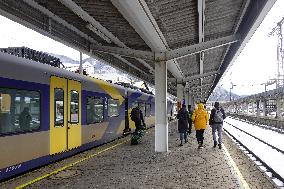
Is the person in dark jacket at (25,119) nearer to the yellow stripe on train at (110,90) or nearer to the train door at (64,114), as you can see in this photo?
the train door at (64,114)

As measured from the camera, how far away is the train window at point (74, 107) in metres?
12.3

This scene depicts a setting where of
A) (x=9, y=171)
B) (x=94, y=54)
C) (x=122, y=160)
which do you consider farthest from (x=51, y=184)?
(x=94, y=54)

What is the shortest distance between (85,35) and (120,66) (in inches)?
341

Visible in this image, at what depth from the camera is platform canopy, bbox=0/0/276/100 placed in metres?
10.3

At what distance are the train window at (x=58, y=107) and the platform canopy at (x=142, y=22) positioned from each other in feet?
6.37

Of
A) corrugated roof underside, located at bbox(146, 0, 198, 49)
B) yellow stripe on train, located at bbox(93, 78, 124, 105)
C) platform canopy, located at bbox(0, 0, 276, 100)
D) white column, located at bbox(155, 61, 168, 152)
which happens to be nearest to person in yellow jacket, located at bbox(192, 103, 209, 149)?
white column, located at bbox(155, 61, 168, 152)

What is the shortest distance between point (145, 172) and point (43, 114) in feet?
9.95

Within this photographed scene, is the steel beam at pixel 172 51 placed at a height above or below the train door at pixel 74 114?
above

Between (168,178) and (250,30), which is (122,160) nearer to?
(168,178)

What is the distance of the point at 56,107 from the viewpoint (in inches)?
435

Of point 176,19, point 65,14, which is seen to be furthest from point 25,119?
point 176,19

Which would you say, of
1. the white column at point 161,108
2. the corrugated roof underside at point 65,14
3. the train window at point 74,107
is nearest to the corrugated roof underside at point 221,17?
the white column at point 161,108

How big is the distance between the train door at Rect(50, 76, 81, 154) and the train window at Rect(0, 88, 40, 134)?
956 millimetres

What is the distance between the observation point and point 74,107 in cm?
1259
